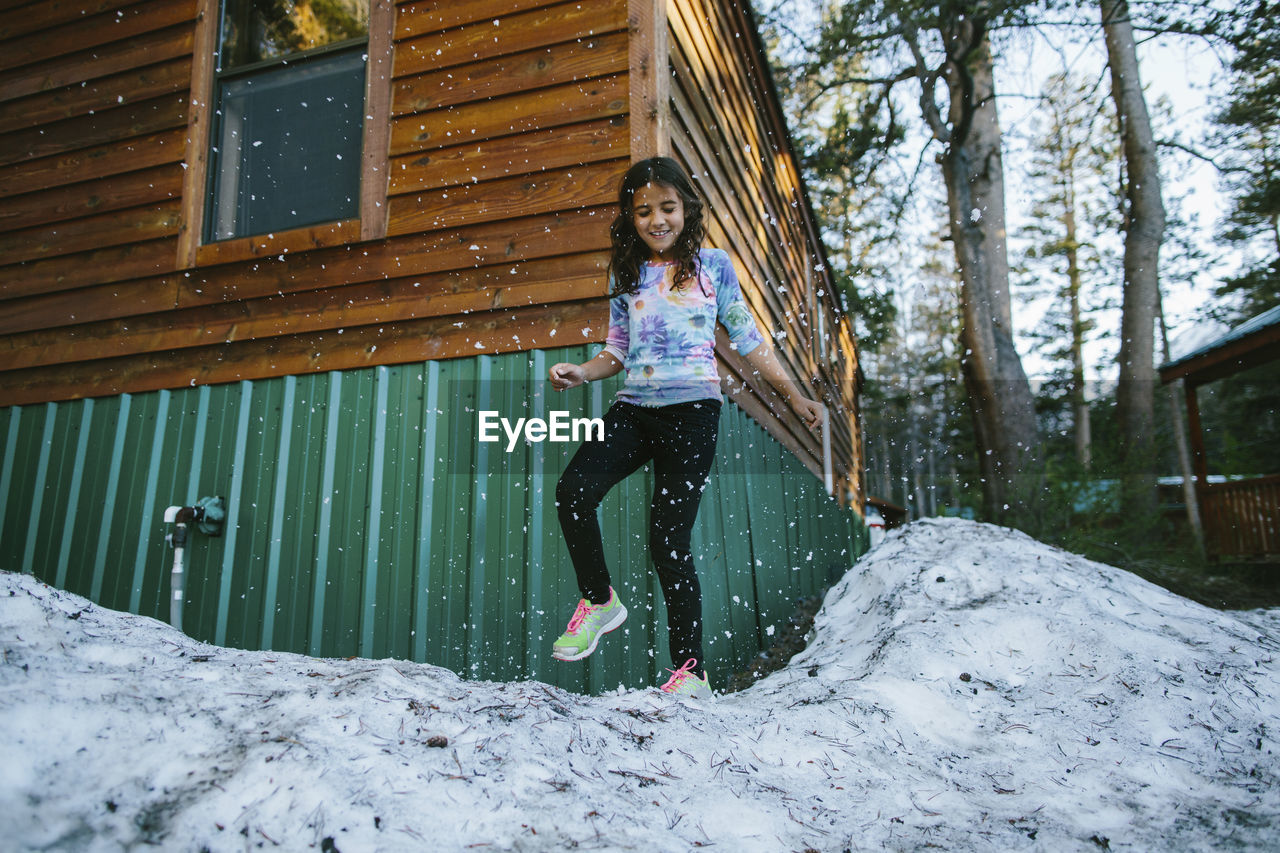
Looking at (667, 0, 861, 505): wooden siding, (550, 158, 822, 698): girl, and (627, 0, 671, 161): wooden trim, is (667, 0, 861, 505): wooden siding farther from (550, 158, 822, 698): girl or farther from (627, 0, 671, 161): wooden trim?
(550, 158, 822, 698): girl

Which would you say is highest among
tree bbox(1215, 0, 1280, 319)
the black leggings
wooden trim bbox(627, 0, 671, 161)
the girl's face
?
tree bbox(1215, 0, 1280, 319)

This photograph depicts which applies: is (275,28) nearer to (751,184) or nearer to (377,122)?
(377,122)

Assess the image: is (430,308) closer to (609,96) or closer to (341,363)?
(341,363)

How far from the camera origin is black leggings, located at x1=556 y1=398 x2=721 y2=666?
94.4 inches

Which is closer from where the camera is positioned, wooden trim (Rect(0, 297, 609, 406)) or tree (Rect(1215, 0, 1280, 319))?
wooden trim (Rect(0, 297, 609, 406))

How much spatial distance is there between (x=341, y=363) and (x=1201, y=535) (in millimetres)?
9828

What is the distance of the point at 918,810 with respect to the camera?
5.51 feet

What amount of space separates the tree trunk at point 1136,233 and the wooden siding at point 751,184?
4003 mm

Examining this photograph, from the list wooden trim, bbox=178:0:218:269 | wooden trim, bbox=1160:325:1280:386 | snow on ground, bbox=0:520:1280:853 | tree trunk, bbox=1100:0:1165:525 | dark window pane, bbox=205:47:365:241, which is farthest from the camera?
tree trunk, bbox=1100:0:1165:525

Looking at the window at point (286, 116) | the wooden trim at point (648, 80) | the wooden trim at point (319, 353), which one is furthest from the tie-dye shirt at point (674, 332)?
the window at point (286, 116)

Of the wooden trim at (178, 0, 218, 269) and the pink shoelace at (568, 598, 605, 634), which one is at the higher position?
the wooden trim at (178, 0, 218, 269)

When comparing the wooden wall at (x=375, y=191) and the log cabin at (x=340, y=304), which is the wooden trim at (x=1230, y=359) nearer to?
the wooden wall at (x=375, y=191)

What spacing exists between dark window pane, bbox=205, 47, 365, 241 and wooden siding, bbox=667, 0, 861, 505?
1.75m

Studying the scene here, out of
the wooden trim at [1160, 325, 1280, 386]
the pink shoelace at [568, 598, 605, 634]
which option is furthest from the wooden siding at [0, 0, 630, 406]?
the wooden trim at [1160, 325, 1280, 386]
